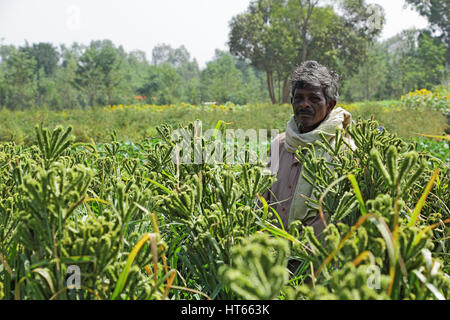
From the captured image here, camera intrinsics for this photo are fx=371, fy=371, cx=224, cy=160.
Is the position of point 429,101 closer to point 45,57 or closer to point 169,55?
point 45,57

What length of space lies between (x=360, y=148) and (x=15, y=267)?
0.98 metres

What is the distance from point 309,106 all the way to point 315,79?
180 mm

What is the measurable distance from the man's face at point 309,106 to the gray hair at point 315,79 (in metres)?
0.03

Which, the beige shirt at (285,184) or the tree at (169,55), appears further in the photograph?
the tree at (169,55)

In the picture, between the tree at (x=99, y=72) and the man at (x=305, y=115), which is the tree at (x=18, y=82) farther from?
the man at (x=305, y=115)

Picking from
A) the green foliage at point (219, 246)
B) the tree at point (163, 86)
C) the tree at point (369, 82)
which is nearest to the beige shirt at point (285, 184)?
the green foliage at point (219, 246)

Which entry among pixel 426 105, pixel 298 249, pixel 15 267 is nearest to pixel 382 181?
pixel 298 249

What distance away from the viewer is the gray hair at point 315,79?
243 cm

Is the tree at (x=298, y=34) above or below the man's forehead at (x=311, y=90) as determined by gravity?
above

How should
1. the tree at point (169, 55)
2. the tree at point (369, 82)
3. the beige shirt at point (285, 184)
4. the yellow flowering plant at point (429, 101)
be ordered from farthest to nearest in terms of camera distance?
the tree at point (169, 55), the tree at point (369, 82), the yellow flowering plant at point (429, 101), the beige shirt at point (285, 184)

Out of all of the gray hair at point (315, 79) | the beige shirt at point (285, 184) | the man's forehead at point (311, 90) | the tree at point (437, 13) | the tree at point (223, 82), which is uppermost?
the tree at point (437, 13)

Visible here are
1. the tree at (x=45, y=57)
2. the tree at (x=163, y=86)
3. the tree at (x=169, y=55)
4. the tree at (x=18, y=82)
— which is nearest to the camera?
the tree at (x=18, y=82)

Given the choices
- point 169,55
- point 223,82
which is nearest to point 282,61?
point 223,82

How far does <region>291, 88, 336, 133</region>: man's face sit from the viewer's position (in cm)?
247
